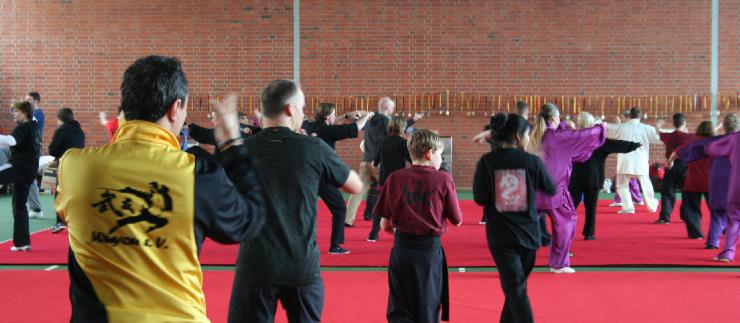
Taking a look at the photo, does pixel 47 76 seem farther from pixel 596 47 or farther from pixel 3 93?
pixel 596 47

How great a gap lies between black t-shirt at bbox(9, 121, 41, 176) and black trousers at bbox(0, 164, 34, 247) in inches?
2.6

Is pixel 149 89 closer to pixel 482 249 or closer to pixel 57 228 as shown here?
pixel 482 249

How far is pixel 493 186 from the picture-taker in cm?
445

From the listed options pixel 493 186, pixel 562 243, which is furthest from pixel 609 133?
pixel 493 186

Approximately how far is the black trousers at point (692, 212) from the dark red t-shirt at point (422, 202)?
18.6ft

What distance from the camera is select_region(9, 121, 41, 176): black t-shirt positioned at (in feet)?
26.1

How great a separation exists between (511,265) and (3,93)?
14911 millimetres

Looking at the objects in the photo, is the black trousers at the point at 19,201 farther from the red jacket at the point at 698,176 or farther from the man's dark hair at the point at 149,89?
the red jacket at the point at 698,176

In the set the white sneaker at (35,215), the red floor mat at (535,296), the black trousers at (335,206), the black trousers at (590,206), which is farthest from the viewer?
the white sneaker at (35,215)

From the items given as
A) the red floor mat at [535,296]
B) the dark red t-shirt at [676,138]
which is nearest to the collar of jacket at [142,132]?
the red floor mat at [535,296]

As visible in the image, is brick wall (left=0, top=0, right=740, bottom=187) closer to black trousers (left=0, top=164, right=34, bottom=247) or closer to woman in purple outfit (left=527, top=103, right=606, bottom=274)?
black trousers (left=0, top=164, right=34, bottom=247)

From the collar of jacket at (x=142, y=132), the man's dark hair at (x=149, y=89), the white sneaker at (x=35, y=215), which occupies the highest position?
the man's dark hair at (x=149, y=89)

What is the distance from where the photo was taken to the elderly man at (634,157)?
1136 cm

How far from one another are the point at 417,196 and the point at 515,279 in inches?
29.0
